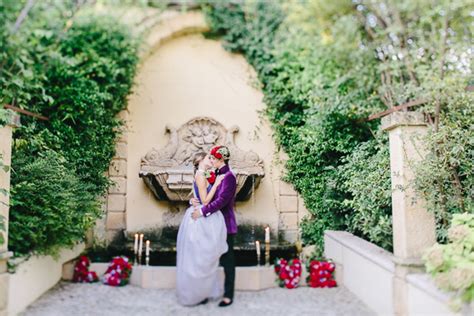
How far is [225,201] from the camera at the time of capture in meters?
4.15

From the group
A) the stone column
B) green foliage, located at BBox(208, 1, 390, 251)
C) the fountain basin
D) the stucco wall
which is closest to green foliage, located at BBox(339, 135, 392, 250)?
green foliage, located at BBox(208, 1, 390, 251)

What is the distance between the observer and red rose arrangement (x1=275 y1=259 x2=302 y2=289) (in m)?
4.59

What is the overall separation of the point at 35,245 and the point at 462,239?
3731mm

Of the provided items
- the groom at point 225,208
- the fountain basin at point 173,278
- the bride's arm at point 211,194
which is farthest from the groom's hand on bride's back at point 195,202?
the fountain basin at point 173,278

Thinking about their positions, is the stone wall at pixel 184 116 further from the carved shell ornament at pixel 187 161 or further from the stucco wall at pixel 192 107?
the carved shell ornament at pixel 187 161

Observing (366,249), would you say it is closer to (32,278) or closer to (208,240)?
(208,240)

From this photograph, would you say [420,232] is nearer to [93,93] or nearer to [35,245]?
[35,245]

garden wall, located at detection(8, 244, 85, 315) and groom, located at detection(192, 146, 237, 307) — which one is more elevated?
groom, located at detection(192, 146, 237, 307)

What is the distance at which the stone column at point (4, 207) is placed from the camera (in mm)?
3533

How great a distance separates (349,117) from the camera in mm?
5902

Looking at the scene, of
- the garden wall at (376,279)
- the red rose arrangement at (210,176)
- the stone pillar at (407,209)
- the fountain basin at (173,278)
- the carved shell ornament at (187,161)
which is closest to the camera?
the garden wall at (376,279)

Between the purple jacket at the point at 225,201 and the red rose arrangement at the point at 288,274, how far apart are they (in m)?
0.84

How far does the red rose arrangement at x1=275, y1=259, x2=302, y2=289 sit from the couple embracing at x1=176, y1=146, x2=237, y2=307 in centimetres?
69

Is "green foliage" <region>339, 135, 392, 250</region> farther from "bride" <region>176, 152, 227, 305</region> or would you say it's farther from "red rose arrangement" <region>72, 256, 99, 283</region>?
"red rose arrangement" <region>72, 256, 99, 283</region>
